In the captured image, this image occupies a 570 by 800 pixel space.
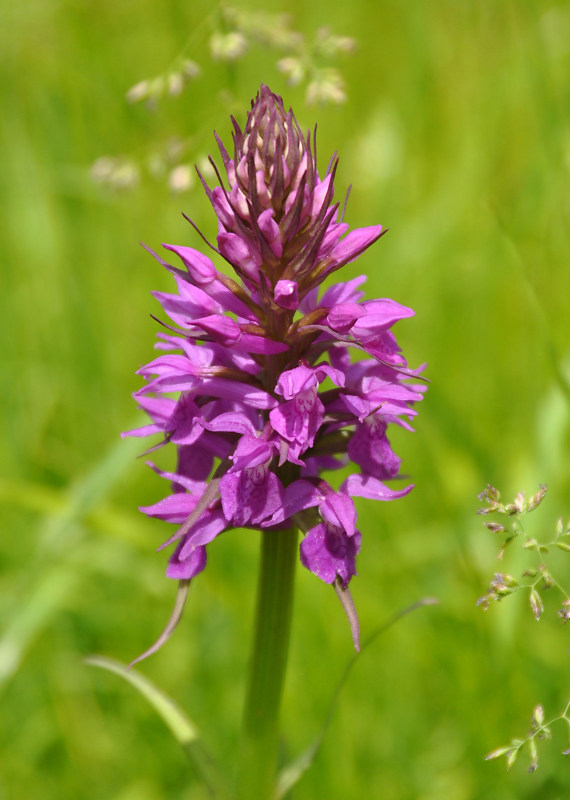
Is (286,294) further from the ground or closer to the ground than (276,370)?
further from the ground

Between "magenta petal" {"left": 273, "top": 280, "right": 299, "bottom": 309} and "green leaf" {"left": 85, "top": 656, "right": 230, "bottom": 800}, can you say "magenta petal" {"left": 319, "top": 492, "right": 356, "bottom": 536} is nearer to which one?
"magenta petal" {"left": 273, "top": 280, "right": 299, "bottom": 309}

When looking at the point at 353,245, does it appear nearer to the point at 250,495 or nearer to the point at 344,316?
the point at 344,316

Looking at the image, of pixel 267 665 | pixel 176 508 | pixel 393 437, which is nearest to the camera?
pixel 176 508

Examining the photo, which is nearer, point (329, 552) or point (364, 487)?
point (329, 552)

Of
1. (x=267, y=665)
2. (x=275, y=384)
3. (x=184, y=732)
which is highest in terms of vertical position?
(x=275, y=384)

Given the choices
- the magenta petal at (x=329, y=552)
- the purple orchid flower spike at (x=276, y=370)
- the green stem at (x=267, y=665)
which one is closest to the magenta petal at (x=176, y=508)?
the purple orchid flower spike at (x=276, y=370)

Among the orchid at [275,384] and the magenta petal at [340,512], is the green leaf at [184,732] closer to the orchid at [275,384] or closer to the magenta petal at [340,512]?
the orchid at [275,384]

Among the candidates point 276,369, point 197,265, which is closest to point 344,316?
point 276,369

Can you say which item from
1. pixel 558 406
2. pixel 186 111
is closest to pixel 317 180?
pixel 558 406
